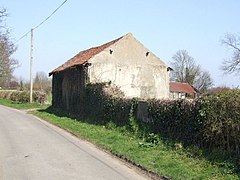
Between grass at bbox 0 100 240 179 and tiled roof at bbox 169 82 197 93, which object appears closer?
grass at bbox 0 100 240 179

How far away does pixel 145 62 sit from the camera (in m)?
32.6

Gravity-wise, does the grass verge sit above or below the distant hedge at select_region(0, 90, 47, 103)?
below

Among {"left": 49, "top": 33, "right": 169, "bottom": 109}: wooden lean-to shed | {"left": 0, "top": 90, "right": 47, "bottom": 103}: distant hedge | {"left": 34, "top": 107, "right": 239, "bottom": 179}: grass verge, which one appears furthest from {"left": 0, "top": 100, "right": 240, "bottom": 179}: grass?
{"left": 0, "top": 90, "right": 47, "bottom": 103}: distant hedge

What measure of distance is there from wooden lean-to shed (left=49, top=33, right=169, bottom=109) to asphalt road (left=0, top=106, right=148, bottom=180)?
12.4m

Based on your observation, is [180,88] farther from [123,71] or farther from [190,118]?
[190,118]

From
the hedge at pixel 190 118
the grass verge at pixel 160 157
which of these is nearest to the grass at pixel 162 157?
the grass verge at pixel 160 157

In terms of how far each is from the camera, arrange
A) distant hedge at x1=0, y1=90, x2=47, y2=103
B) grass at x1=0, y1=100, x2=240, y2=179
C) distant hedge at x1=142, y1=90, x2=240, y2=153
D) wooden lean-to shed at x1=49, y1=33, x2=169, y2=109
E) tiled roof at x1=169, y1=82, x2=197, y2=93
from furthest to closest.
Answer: tiled roof at x1=169, y1=82, x2=197, y2=93, distant hedge at x1=0, y1=90, x2=47, y2=103, wooden lean-to shed at x1=49, y1=33, x2=169, y2=109, distant hedge at x1=142, y1=90, x2=240, y2=153, grass at x1=0, y1=100, x2=240, y2=179

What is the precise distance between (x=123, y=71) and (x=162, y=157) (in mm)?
19648

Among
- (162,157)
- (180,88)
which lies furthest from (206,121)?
(180,88)

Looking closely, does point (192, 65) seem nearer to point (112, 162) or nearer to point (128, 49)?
point (128, 49)

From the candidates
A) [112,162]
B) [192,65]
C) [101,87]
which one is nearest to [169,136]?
[112,162]

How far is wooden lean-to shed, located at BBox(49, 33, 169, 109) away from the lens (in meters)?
30.1

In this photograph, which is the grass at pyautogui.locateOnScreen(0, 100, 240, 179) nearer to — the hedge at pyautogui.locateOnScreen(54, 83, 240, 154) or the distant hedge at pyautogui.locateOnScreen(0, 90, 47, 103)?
the hedge at pyautogui.locateOnScreen(54, 83, 240, 154)

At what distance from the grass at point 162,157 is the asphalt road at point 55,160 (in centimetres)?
59
